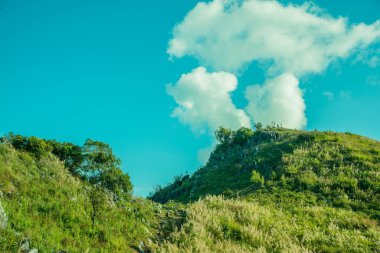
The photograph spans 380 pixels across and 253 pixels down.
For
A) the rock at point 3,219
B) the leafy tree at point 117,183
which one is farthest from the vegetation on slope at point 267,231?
the rock at point 3,219

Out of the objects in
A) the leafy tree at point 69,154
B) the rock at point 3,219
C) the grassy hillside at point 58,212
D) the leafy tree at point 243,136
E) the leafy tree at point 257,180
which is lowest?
the rock at point 3,219

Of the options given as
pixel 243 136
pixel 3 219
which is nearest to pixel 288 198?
pixel 3 219

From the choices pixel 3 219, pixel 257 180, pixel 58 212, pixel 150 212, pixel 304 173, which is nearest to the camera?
pixel 3 219

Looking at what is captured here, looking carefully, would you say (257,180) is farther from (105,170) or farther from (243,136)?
(243,136)

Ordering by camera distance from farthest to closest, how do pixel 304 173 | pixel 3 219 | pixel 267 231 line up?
pixel 304 173 < pixel 267 231 < pixel 3 219

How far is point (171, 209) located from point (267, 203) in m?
9.39

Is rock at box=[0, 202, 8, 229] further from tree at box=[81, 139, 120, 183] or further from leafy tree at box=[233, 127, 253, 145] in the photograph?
leafy tree at box=[233, 127, 253, 145]

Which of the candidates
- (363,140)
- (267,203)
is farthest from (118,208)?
(363,140)

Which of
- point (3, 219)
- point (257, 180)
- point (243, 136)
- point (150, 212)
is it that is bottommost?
point (3, 219)

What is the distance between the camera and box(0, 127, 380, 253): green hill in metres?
14.3

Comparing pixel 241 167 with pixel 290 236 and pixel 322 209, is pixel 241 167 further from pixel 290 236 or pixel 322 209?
pixel 290 236

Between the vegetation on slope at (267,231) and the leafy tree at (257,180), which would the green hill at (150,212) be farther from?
the leafy tree at (257,180)

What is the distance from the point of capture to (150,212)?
822 inches

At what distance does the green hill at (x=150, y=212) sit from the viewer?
564 inches
